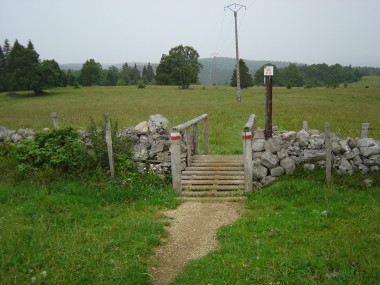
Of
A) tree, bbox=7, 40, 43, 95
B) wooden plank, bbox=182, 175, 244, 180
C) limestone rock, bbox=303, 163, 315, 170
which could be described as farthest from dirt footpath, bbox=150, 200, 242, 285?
tree, bbox=7, 40, 43, 95

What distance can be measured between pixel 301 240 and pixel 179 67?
80.5m

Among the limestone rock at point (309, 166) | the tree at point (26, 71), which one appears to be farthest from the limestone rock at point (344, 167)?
the tree at point (26, 71)

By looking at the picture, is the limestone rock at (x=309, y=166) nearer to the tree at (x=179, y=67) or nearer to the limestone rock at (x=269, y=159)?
the limestone rock at (x=269, y=159)

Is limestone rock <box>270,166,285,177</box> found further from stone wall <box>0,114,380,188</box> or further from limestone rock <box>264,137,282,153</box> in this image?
limestone rock <box>264,137,282,153</box>

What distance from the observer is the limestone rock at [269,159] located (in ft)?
30.8

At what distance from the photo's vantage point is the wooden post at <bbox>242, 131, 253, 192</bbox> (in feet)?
29.6

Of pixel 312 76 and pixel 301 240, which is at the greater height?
pixel 312 76

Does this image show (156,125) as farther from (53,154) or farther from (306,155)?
(306,155)

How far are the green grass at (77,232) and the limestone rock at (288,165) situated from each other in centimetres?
320

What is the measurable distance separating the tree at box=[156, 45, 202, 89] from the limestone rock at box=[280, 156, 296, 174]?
7059cm

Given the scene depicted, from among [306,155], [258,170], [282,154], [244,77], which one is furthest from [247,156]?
[244,77]

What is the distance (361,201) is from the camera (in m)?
7.84

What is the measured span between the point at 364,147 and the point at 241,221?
431 centimetres

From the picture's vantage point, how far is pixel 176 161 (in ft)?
30.4
